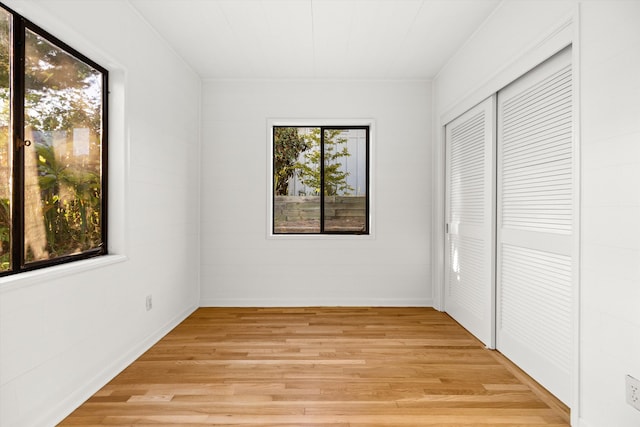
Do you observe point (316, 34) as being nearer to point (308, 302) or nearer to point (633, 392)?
point (308, 302)

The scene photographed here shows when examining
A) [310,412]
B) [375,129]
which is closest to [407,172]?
[375,129]

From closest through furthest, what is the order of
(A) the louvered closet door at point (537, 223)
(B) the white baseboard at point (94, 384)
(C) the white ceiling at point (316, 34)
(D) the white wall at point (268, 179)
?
(B) the white baseboard at point (94, 384)
(A) the louvered closet door at point (537, 223)
(C) the white ceiling at point (316, 34)
(D) the white wall at point (268, 179)

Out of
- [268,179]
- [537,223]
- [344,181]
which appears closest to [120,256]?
[268,179]

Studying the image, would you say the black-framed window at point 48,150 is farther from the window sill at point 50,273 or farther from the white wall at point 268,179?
the white wall at point 268,179

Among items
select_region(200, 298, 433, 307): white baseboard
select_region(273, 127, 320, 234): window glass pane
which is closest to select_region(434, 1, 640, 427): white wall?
select_region(200, 298, 433, 307): white baseboard

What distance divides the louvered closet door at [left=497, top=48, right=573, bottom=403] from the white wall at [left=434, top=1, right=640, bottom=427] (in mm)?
281

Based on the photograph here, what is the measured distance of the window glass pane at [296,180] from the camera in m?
4.75

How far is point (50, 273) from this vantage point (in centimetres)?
206

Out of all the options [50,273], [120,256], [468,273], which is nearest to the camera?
[50,273]

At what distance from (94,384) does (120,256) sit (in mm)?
824

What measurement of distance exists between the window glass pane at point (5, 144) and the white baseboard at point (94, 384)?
800 millimetres

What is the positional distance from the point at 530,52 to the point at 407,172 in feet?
6.92

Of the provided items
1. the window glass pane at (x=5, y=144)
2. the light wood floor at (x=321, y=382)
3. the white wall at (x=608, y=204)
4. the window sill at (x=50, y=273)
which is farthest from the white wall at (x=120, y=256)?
the white wall at (x=608, y=204)

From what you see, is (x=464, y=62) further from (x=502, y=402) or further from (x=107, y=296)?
(x=107, y=296)
